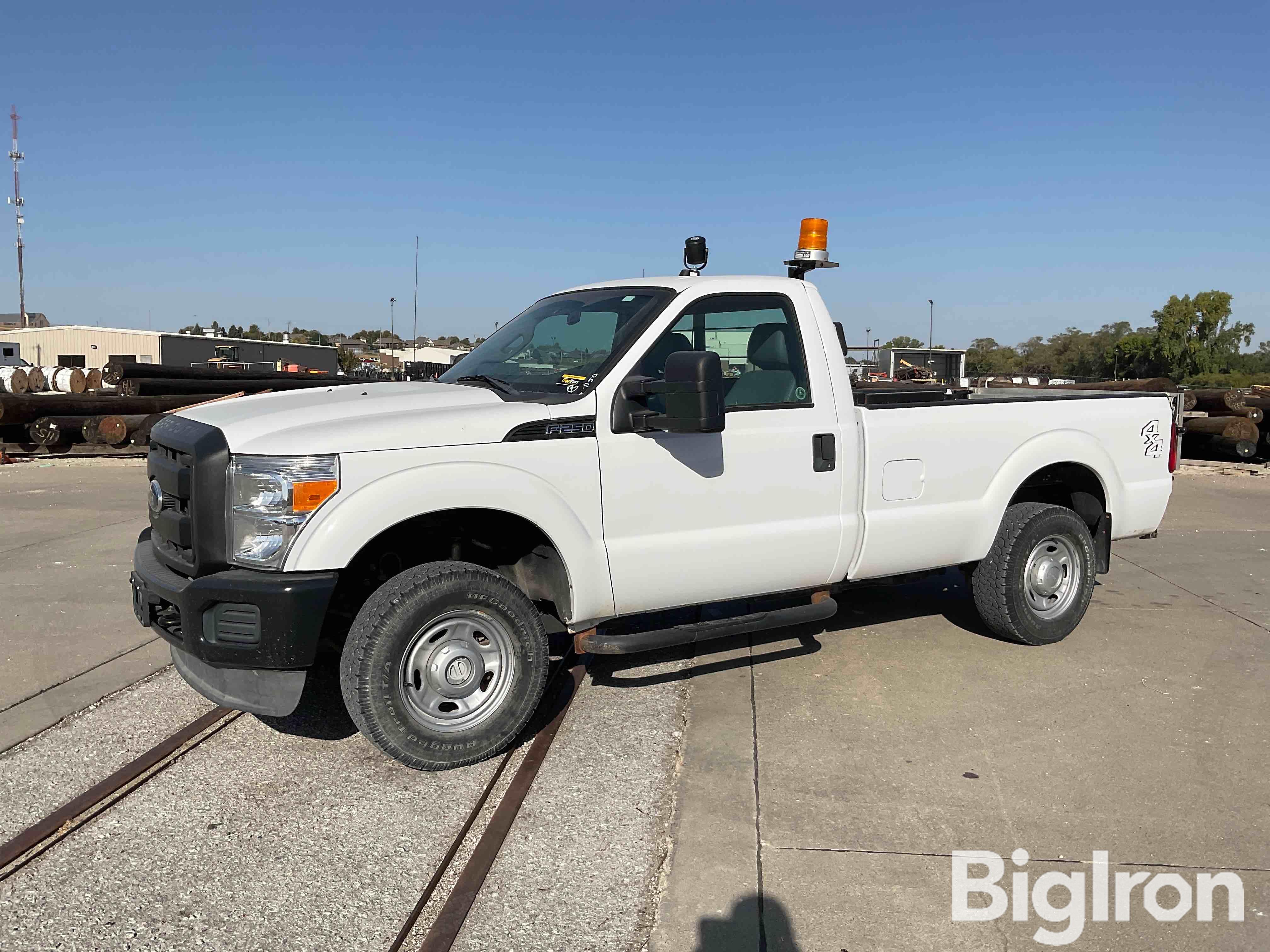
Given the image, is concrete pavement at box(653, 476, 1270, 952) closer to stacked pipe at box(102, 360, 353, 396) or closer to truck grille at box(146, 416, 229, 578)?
truck grille at box(146, 416, 229, 578)

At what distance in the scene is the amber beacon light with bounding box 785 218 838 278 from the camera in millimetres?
5699

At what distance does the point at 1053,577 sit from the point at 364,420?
409 cm

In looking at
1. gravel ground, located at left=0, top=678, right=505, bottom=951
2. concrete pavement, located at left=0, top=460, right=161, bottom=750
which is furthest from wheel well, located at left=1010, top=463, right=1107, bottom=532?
concrete pavement, located at left=0, top=460, right=161, bottom=750

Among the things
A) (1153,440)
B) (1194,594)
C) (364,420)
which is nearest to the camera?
(364,420)

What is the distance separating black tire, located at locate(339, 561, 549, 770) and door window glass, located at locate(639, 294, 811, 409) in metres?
1.46

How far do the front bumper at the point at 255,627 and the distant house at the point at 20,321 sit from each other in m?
102

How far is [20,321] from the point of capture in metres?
93.4

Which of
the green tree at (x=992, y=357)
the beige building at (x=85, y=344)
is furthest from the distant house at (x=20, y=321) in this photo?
the green tree at (x=992, y=357)

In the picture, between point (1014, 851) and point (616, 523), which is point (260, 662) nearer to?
point (616, 523)

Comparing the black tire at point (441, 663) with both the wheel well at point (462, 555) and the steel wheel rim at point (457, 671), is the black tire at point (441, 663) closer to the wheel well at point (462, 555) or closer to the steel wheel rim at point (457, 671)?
the steel wheel rim at point (457, 671)

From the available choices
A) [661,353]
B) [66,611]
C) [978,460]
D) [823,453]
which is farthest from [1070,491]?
[66,611]

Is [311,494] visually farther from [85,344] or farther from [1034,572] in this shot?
[85,344]

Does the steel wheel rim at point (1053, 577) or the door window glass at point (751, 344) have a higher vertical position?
the door window glass at point (751, 344)

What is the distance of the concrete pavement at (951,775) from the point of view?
3.12 meters
